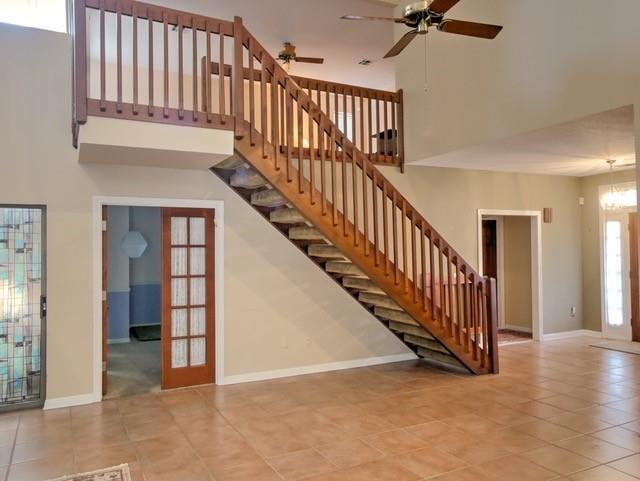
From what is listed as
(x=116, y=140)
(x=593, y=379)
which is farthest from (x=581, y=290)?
(x=116, y=140)

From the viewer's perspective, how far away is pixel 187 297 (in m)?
5.52

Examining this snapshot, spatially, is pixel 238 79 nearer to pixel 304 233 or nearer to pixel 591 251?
pixel 304 233

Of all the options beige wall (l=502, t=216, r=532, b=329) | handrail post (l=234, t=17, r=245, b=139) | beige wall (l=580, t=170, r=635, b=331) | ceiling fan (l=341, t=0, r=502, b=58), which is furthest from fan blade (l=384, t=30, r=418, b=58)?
beige wall (l=580, t=170, r=635, b=331)

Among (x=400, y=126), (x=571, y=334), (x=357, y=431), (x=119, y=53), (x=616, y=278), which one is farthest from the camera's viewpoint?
(x=571, y=334)

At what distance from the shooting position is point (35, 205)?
4.75 metres

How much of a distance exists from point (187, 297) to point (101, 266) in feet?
Answer: 3.19

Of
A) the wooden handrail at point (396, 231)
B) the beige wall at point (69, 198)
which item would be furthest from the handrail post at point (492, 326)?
the beige wall at point (69, 198)

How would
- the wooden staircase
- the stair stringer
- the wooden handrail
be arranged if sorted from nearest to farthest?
the stair stringer → the wooden handrail → the wooden staircase

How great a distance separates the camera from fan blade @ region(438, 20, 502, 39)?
3.82 m

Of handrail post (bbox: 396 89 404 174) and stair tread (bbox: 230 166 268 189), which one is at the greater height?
handrail post (bbox: 396 89 404 174)

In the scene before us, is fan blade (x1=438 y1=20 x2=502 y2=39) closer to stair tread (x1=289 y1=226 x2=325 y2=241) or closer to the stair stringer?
the stair stringer

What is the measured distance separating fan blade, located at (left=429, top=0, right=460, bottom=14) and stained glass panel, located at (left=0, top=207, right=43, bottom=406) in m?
4.01

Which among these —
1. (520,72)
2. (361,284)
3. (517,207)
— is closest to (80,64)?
(361,284)

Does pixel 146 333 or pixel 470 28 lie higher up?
pixel 470 28
